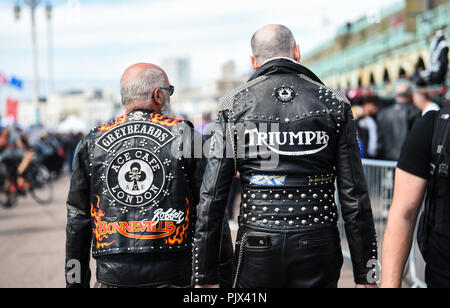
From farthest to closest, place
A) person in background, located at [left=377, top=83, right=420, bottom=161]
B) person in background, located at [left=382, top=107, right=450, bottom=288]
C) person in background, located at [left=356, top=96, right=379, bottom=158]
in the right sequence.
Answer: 1. person in background, located at [left=356, top=96, right=379, bottom=158]
2. person in background, located at [left=377, top=83, right=420, bottom=161]
3. person in background, located at [left=382, top=107, right=450, bottom=288]

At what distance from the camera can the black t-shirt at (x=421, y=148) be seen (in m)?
2.31

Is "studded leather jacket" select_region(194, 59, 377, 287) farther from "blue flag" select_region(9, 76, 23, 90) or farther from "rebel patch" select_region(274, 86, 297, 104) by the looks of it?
"blue flag" select_region(9, 76, 23, 90)

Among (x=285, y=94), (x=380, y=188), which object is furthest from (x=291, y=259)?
(x=380, y=188)

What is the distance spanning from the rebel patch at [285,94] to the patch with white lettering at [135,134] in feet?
2.06

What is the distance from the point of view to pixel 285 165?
2641 millimetres

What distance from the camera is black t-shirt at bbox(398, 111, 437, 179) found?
2.31m

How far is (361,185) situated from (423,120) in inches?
19.6

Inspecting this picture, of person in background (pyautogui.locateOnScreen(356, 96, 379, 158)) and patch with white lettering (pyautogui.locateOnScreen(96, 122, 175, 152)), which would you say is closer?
patch with white lettering (pyautogui.locateOnScreen(96, 122, 175, 152))

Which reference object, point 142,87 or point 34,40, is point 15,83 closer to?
point 34,40

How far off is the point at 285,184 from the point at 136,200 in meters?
0.82

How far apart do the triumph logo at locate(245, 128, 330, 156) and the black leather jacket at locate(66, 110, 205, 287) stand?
0.49m

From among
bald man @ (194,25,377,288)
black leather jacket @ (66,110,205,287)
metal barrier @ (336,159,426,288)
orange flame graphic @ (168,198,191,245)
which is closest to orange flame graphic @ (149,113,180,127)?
black leather jacket @ (66,110,205,287)

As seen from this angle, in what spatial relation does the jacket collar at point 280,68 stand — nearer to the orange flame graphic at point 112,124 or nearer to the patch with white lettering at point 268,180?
the patch with white lettering at point 268,180

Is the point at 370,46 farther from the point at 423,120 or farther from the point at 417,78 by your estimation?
the point at 423,120
